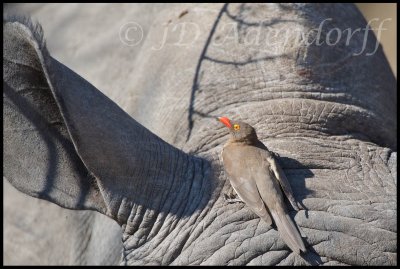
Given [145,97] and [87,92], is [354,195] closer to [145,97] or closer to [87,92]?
[87,92]

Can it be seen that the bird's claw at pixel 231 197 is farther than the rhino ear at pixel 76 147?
Yes

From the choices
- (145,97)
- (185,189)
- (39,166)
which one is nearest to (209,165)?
(185,189)

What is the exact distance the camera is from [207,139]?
10.7 feet

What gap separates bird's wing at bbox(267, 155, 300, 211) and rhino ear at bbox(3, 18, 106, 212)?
0.56m

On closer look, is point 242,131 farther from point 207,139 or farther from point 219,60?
point 219,60

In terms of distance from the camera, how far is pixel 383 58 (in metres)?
3.98

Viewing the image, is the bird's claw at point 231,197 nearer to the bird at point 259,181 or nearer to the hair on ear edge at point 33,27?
the bird at point 259,181

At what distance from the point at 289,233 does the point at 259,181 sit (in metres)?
0.19

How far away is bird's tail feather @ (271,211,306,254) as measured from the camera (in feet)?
8.74

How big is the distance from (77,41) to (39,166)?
242 centimetres

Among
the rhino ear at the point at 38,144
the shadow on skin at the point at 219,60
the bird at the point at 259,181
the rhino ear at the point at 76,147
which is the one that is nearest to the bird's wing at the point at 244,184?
the bird at the point at 259,181

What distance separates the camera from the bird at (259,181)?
8.80ft

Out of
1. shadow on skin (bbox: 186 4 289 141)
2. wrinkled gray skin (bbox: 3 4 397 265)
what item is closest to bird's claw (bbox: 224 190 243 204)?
wrinkled gray skin (bbox: 3 4 397 265)

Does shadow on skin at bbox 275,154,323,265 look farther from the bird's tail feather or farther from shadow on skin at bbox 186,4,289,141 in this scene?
shadow on skin at bbox 186,4,289,141
